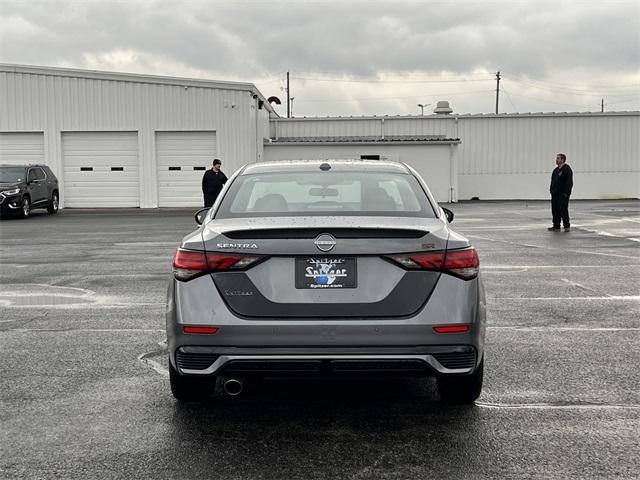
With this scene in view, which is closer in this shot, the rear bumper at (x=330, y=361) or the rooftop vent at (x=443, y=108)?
the rear bumper at (x=330, y=361)

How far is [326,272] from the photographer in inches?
164

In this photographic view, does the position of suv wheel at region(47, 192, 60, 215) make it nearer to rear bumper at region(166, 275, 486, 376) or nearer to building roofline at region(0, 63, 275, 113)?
building roofline at region(0, 63, 275, 113)

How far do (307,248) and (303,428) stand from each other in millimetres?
1040

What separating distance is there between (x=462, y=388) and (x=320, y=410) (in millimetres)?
855

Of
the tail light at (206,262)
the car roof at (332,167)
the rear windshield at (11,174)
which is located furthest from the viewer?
the rear windshield at (11,174)

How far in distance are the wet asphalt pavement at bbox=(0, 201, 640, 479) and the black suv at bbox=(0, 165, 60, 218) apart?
1740 centimetres

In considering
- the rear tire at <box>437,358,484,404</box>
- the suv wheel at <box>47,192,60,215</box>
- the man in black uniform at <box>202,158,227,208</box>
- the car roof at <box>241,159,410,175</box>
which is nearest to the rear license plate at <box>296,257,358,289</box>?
the rear tire at <box>437,358,484,404</box>

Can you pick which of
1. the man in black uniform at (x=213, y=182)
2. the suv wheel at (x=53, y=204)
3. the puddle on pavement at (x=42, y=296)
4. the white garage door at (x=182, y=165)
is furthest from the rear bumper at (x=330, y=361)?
the white garage door at (x=182, y=165)

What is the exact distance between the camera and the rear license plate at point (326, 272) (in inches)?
164

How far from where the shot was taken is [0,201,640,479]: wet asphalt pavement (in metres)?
3.89

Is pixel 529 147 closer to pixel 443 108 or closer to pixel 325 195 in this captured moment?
pixel 443 108

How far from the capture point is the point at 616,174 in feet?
131

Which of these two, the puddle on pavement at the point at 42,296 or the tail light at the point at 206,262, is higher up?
the tail light at the point at 206,262

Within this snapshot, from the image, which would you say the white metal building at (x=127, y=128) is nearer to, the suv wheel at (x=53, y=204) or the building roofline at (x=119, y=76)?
the building roofline at (x=119, y=76)
